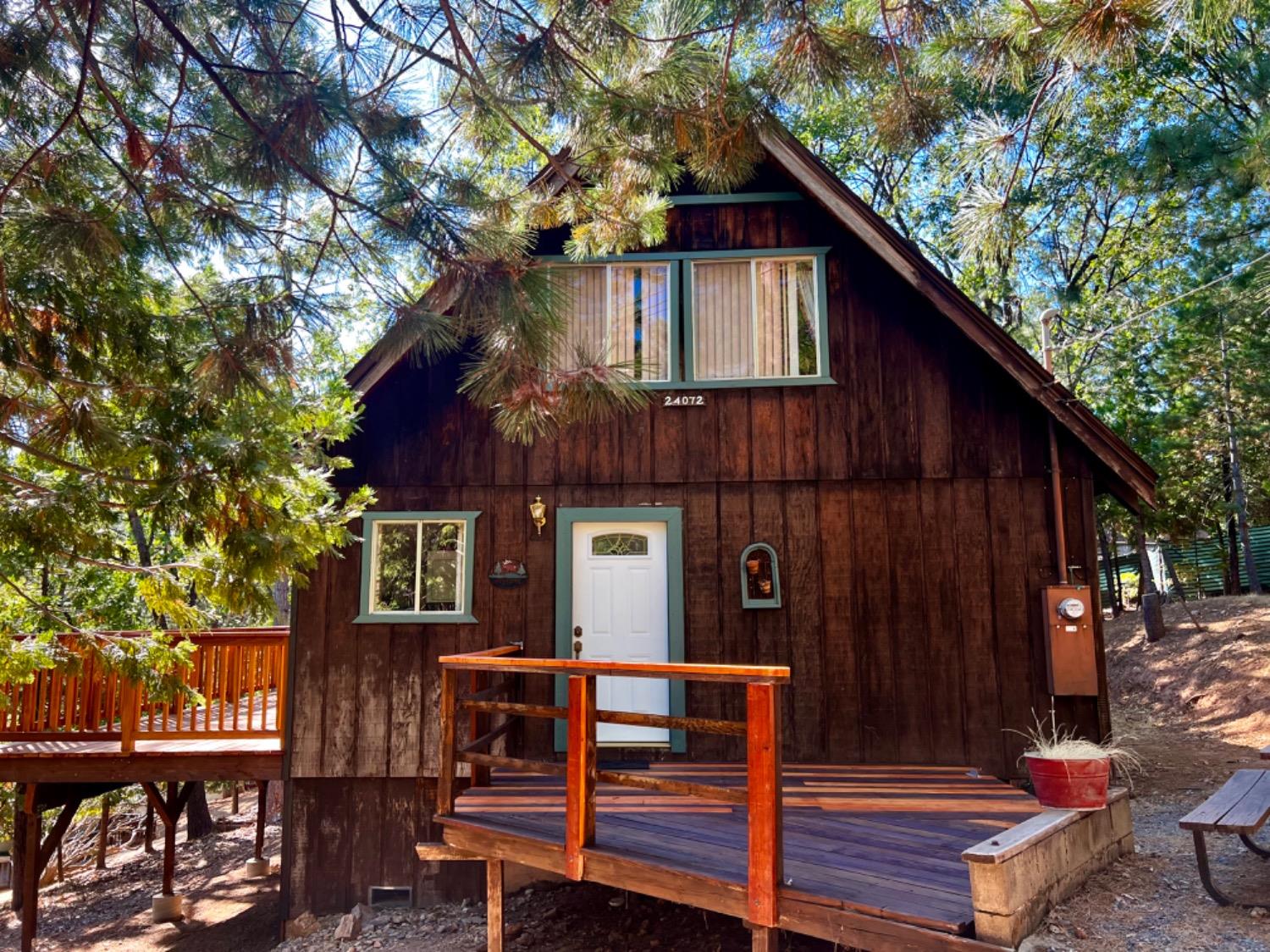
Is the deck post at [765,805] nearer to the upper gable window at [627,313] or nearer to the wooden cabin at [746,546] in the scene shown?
the wooden cabin at [746,546]

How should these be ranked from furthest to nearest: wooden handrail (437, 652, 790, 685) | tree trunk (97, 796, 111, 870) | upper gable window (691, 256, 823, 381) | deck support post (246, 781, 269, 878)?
1. tree trunk (97, 796, 111, 870)
2. deck support post (246, 781, 269, 878)
3. upper gable window (691, 256, 823, 381)
4. wooden handrail (437, 652, 790, 685)

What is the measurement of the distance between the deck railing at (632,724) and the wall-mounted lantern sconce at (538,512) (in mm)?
1283

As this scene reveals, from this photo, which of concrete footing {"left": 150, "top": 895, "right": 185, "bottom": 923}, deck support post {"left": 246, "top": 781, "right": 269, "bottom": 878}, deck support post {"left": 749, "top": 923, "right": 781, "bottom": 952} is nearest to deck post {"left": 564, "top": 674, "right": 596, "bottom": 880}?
deck support post {"left": 749, "top": 923, "right": 781, "bottom": 952}

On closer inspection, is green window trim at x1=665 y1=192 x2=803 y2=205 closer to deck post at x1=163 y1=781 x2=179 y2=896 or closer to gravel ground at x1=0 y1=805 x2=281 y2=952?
gravel ground at x1=0 y1=805 x2=281 y2=952

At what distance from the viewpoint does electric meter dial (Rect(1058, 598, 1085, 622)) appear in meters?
6.21

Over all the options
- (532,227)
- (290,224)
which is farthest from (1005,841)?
(290,224)

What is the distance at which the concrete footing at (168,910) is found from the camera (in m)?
9.23

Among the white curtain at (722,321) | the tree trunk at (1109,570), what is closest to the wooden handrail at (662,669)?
the white curtain at (722,321)

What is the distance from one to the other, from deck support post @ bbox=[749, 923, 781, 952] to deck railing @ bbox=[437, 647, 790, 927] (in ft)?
0.40

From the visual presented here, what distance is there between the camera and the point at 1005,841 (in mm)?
3637

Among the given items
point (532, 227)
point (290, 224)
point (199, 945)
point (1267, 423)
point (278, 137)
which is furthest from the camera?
point (1267, 423)

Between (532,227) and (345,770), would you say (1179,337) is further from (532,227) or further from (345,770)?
(345,770)

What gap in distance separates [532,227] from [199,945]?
7.57 meters

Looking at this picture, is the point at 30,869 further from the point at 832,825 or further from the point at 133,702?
the point at 832,825
